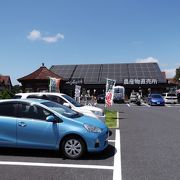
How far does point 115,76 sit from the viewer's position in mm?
63406

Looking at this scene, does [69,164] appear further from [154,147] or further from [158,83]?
[158,83]

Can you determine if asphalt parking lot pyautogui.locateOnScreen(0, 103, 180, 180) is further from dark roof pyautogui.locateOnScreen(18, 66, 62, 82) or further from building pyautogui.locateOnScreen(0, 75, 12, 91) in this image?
building pyautogui.locateOnScreen(0, 75, 12, 91)

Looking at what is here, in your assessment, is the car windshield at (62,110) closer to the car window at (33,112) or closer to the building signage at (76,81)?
the car window at (33,112)

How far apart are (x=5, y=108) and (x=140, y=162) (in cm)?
365

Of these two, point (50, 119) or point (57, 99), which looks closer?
point (50, 119)

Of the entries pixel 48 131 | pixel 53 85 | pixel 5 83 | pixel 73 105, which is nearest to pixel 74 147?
pixel 48 131

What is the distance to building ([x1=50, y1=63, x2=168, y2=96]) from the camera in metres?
59.4

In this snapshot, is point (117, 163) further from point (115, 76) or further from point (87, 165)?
point (115, 76)

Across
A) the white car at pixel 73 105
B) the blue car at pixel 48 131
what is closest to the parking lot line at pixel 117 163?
the blue car at pixel 48 131

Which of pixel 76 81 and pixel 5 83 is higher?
pixel 5 83

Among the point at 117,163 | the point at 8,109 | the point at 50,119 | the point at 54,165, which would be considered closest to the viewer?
the point at 54,165

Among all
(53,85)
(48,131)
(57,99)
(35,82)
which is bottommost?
(48,131)

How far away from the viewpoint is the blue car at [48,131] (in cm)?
893

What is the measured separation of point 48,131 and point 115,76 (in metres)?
54.8
